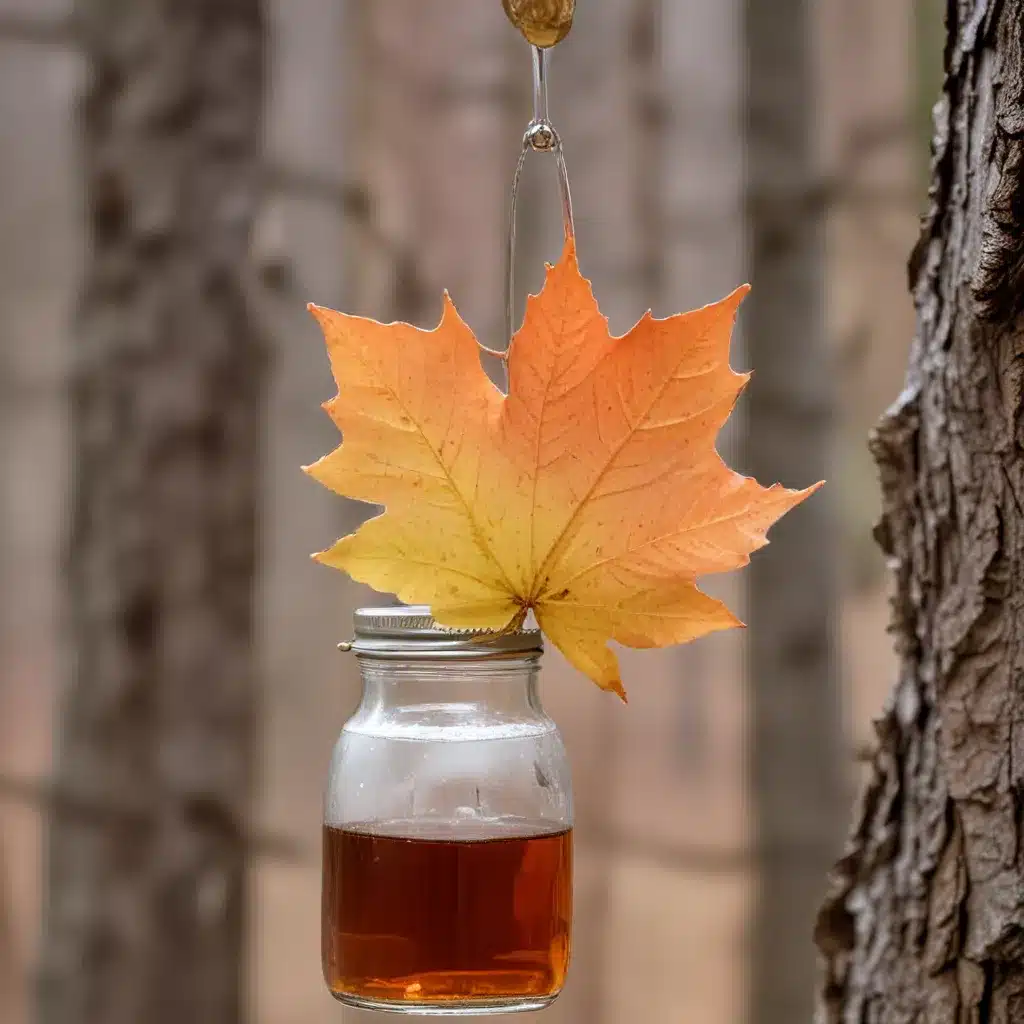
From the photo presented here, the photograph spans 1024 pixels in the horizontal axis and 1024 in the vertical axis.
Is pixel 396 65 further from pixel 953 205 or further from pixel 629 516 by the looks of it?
pixel 629 516

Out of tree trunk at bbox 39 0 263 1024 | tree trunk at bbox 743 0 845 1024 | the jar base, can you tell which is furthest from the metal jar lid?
tree trunk at bbox 743 0 845 1024

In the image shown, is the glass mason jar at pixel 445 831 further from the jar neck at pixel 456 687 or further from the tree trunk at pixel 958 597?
the tree trunk at pixel 958 597

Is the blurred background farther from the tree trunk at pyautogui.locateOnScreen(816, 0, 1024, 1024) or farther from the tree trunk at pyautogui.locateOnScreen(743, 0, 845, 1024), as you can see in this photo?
the tree trunk at pyautogui.locateOnScreen(816, 0, 1024, 1024)

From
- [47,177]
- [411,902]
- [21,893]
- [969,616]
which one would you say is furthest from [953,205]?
[21,893]

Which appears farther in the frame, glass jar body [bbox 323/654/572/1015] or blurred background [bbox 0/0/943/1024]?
blurred background [bbox 0/0/943/1024]

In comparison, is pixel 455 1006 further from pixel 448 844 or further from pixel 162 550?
pixel 162 550

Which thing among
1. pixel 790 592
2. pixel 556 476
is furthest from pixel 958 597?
pixel 790 592
